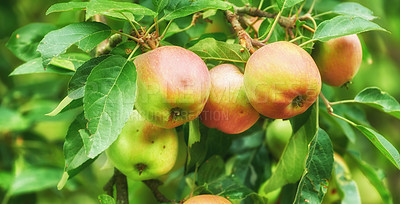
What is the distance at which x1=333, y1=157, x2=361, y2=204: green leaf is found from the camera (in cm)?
136

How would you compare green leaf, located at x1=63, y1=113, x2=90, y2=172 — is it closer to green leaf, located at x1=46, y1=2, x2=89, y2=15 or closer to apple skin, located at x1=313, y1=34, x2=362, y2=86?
green leaf, located at x1=46, y1=2, x2=89, y2=15

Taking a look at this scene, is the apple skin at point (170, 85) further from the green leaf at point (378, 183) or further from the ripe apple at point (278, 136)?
the green leaf at point (378, 183)

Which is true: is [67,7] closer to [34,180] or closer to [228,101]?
[228,101]

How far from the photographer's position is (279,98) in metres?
0.88

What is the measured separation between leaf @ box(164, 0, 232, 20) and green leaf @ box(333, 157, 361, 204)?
75 cm

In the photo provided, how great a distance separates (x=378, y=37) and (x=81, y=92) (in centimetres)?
199

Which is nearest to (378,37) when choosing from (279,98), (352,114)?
(352,114)

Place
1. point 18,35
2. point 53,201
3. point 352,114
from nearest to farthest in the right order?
point 18,35, point 352,114, point 53,201

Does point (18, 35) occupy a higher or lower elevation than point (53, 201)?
higher

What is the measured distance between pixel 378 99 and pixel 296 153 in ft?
0.88

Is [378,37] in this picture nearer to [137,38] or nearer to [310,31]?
[310,31]

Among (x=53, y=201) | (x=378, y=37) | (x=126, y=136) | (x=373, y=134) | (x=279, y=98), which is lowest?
(x=53, y=201)

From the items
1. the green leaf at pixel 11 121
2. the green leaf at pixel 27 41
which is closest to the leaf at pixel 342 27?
the green leaf at pixel 27 41

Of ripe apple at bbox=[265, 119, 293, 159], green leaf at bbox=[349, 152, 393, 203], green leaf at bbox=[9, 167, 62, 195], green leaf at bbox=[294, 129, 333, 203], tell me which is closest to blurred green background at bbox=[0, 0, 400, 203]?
green leaf at bbox=[9, 167, 62, 195]
